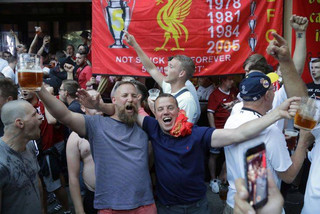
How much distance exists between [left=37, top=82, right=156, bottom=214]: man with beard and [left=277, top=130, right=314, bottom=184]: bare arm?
3.34 ft

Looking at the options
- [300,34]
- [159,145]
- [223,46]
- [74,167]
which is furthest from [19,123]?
[223,46]

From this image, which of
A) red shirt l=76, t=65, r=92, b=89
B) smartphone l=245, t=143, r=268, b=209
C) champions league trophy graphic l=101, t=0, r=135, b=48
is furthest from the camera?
red shirt l=76, t=65, r=92, b=89

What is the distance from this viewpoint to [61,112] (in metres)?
2.62

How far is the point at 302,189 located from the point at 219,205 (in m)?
1.52

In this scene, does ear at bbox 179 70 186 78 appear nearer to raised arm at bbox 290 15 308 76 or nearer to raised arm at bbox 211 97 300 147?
raised arm at bbox 290 15 308 76

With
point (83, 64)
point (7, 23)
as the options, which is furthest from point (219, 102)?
point (7, 23)

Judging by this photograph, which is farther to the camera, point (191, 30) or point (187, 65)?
point (191, 30)

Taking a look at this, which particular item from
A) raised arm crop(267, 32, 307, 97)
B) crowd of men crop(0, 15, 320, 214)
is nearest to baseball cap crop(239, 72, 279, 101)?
crowd of men crop(0, 15, 320, 214)

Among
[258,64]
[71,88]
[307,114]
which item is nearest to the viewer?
[307,114]

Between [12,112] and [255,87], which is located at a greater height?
[255,87]

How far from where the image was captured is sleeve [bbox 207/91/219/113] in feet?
18.9

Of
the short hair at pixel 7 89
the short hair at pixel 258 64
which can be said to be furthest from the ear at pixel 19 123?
the short hair at pixel 258 64

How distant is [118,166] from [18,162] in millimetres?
738

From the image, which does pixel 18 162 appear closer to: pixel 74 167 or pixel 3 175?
pixel 3 175
